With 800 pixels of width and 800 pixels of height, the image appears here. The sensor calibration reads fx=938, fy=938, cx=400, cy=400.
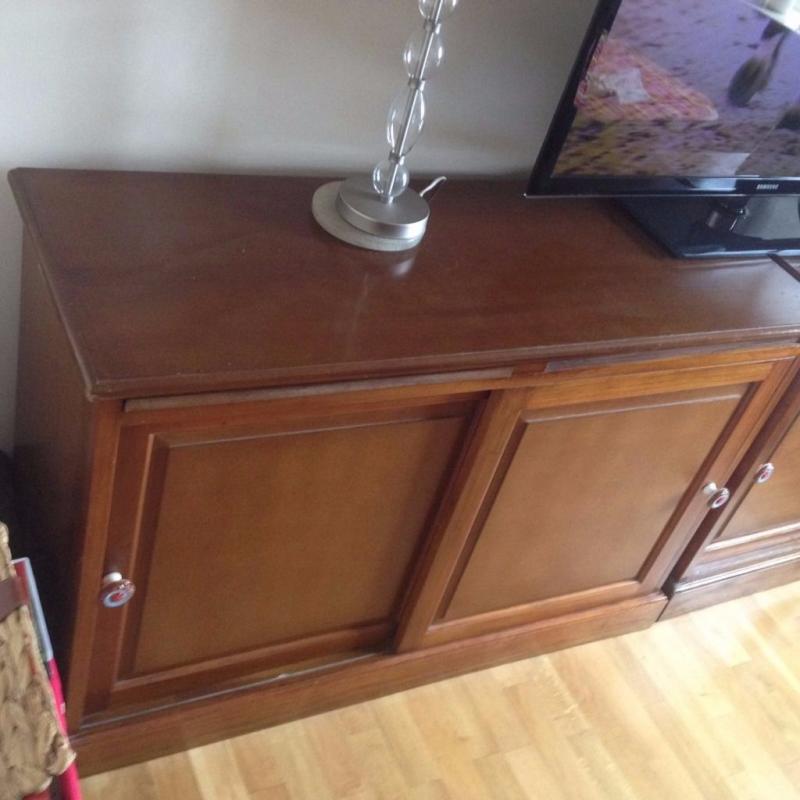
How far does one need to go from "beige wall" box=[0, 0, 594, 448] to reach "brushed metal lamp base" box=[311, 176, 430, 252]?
15 centimetres

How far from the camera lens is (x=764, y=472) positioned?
167 cm

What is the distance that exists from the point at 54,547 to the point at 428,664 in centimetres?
67

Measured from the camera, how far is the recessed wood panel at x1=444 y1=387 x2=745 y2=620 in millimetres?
1370

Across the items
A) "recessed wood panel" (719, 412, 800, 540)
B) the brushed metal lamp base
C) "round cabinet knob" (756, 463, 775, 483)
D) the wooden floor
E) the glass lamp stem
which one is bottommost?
the wooden floor

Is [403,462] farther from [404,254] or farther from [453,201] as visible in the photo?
[453,201]

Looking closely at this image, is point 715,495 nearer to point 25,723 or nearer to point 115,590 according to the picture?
point 115,590

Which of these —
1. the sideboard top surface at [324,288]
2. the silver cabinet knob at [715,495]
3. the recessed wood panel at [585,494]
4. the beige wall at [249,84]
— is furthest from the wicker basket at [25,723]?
the silver cabinet knob at [715,495]

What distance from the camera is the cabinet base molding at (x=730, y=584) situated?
6.08 ft

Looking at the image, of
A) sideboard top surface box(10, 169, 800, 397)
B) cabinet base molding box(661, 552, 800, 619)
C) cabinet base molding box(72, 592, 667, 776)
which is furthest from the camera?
cabinet base molding box(661, 552, 800, 619)

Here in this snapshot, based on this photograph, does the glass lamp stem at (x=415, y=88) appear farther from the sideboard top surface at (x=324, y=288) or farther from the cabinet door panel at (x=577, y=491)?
the cabinet door panel at (x=577, y=491)

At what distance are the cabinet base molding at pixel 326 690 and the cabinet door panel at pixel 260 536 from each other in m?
0.04

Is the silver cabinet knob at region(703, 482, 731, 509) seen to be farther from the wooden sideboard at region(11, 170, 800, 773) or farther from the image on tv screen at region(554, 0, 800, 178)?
the image on tv screen at region(554, 0, 800, 178)

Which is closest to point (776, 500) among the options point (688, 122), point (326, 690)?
point (688, 122)

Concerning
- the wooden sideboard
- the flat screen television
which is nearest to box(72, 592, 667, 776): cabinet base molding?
the wooden sideboard
